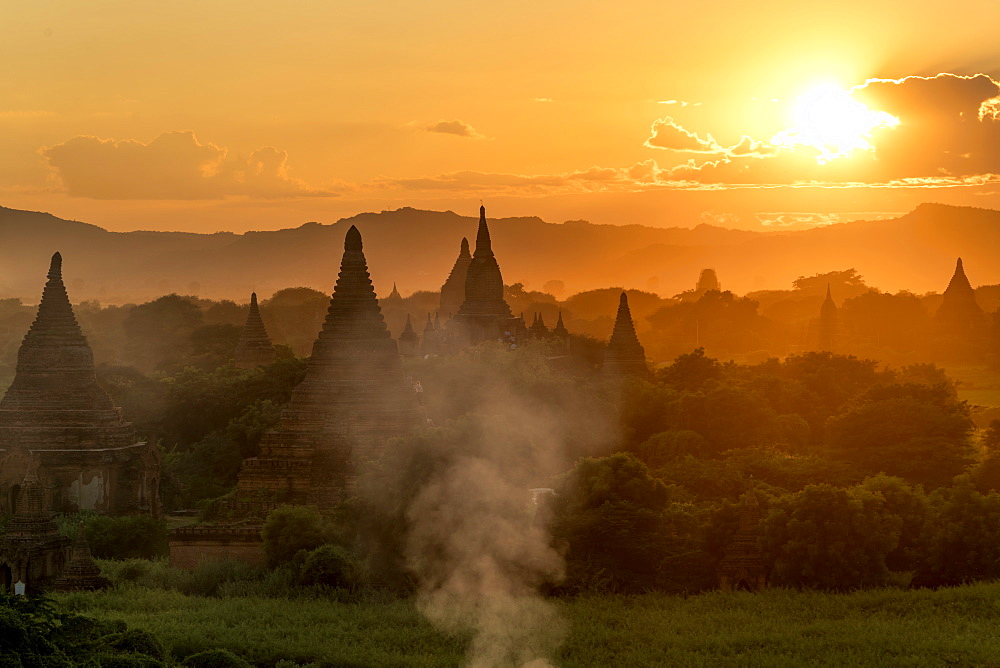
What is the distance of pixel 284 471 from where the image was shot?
154ft

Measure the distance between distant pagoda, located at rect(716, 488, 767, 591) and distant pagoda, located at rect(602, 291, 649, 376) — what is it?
38664mm

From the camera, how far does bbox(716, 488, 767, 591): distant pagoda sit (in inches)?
1501

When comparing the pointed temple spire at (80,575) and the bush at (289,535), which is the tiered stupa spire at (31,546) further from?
the bush at (289,535)

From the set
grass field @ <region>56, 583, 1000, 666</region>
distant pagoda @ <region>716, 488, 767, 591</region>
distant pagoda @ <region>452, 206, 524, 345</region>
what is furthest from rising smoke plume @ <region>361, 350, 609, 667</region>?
distant pagoda @ <region>452, 206, 524, 345</region>

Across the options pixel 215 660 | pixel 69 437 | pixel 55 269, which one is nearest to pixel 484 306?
pixel 55 269

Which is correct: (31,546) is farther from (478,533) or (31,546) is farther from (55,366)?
(55,366)

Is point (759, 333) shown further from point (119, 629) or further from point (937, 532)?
point (119, 629)

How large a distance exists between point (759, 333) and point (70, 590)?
347 feet

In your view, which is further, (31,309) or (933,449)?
(31,309)

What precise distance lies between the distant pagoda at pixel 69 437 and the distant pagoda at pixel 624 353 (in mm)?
30406

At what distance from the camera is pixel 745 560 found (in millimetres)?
38219

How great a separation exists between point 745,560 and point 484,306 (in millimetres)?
52672

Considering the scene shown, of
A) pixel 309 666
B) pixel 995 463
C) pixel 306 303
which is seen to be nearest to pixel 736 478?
pixel 995 463

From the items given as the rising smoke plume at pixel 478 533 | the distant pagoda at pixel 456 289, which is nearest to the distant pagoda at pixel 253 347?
the distant pagoda at pixel 456 289
